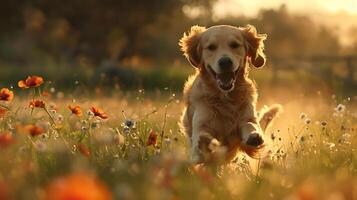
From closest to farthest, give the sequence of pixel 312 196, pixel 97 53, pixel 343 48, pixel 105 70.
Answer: pixel 312 196, pixel 105 70, pixel 97 53, pixel 343 48

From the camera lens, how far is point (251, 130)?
17.0 ft

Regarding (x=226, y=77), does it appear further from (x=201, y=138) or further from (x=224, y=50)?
(x=201, y=138)

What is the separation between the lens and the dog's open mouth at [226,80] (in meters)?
5.60

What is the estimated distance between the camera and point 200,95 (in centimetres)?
582

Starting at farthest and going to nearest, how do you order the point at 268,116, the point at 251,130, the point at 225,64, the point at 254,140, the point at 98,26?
the point at 98,26, the point at 268,116, the point at 225,64, the point at 251,130, the point at 254,140

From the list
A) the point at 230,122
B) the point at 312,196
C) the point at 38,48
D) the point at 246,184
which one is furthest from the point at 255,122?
the point at 38,48

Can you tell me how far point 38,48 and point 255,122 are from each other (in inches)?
1516

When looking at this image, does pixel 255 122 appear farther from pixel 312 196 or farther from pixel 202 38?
pixel 312 196

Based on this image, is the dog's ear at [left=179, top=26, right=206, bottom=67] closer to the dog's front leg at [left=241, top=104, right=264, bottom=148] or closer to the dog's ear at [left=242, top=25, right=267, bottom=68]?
the dog's ear at [left=242, top=25, right=267, bottom=68]

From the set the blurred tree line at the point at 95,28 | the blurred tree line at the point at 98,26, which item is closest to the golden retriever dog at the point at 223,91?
the blurred tree line at the point at 95,28

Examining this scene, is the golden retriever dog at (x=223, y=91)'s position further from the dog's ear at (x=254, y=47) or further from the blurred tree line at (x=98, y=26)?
the blurred tree line at (x=98, y=26)

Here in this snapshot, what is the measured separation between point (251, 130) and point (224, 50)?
919 millimetres

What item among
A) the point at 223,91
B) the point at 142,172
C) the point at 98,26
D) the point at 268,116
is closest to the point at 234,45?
the point at 223,91

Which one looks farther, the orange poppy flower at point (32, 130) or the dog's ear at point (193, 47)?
the dog's ear at point (193, 47)
